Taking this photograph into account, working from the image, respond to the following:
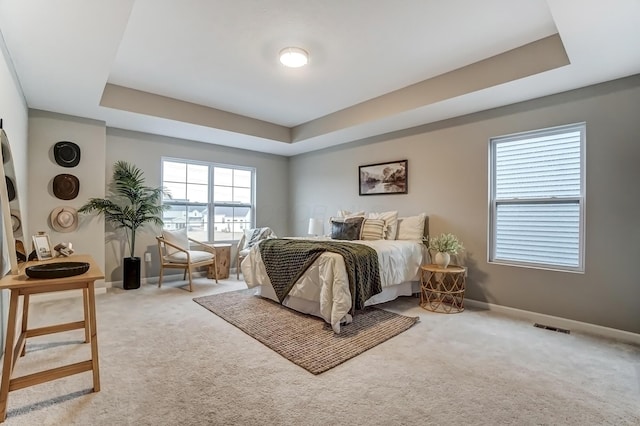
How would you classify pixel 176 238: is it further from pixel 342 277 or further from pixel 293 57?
pixel 293 57

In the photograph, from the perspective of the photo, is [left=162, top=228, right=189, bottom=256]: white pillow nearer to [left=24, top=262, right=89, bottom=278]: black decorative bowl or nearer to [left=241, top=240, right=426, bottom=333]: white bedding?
[left=241, top=240, right=426, bottom=333]: white bedding

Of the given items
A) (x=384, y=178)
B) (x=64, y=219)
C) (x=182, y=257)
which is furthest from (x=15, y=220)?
(x=384, y=178)

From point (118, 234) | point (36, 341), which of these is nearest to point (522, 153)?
point (36, 341)

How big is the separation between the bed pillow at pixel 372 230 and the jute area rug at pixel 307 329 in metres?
0.98

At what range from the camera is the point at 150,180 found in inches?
190

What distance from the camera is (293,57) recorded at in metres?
2.83

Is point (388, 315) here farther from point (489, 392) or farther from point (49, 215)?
point (49, 215)

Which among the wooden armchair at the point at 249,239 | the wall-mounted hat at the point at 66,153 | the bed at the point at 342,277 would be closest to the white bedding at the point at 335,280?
the bed at the point at 342,277

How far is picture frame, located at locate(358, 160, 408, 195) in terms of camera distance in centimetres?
449

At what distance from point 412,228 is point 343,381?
2497 mm

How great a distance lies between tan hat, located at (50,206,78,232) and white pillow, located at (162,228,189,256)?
3.45 feet

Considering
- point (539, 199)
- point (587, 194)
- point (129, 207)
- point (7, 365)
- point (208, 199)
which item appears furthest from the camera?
point (208, 199)

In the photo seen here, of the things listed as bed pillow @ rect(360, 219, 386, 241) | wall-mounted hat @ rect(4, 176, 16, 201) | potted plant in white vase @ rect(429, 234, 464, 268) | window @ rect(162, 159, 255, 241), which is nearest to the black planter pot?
window @ rect(162, 159, 255, 241)

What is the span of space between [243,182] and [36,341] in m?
3.93
